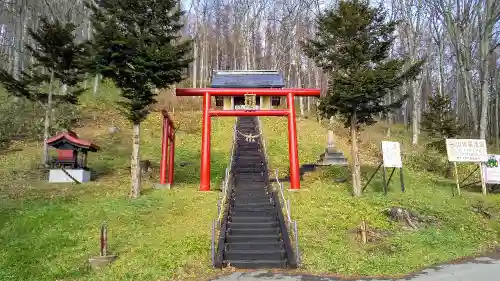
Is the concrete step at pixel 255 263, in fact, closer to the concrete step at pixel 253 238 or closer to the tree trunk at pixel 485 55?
the concrete step at pixel 253 238

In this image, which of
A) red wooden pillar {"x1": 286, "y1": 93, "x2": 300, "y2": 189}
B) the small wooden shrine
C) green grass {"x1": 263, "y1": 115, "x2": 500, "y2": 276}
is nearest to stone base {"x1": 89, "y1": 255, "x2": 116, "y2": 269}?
green grass {"x1": 263, "y1": 115, "x2": 500, "y2": 276}

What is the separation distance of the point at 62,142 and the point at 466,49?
2246 cm

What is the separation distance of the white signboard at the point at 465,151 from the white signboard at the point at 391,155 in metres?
2.40

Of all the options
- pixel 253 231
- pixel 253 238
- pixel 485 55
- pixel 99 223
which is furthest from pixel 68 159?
pixel 485 55

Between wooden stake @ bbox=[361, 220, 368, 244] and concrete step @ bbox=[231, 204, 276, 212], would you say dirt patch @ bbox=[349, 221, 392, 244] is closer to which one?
wooden stake @ bbox=[361, 220, 368, 244]

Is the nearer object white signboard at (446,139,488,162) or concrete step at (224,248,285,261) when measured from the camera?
concrete step at (224,248,285,261)

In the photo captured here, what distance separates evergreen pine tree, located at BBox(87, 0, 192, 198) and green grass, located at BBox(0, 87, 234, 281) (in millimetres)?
1963

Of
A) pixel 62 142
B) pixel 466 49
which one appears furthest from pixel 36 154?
pixel 466 49

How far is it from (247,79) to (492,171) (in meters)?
11.8

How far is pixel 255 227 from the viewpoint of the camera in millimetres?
12852

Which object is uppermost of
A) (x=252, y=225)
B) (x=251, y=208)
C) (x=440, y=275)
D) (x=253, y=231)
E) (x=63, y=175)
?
(x=63, y=175)

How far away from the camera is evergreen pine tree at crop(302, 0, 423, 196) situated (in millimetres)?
15898

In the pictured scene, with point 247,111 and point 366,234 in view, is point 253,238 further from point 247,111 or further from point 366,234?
point 247,111

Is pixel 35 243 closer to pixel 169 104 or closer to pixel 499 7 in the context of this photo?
pixel 499 7
